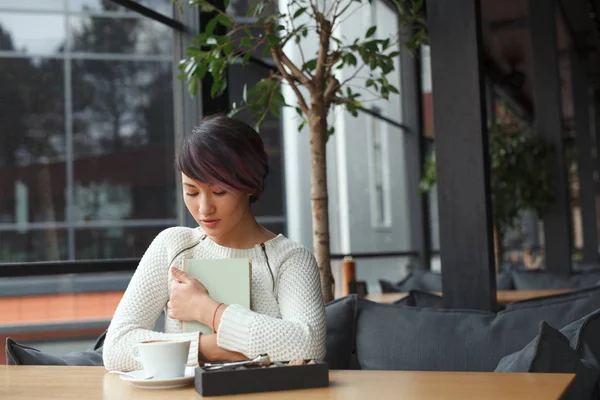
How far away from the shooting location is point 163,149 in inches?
184

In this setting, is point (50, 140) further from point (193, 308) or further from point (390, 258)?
point (390, 258)

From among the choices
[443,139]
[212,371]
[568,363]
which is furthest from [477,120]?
[212,371]

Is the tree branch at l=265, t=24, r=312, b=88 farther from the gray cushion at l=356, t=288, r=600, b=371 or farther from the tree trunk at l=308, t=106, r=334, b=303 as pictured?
the gray cushion at l=356, t=288, r=600, b=371

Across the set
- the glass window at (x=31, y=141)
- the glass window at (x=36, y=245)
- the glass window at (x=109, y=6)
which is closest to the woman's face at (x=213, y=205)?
the glass window at (x=31, y=141)

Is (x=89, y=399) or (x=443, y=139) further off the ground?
A: (x=443, y=139)

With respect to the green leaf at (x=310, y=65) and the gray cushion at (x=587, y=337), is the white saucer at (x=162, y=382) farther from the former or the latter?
the green leaf at (x=310, y=65)

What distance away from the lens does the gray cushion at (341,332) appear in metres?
2.32

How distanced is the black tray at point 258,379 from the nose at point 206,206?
43 cm

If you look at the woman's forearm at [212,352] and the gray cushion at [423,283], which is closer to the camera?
the woman's forearm at [212,352]

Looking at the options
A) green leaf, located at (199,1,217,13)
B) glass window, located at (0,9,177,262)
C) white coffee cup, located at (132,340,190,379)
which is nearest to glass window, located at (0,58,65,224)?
glass window, located at (0,9,177,262)

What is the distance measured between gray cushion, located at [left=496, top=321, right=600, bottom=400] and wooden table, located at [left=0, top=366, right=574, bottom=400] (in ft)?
0.74

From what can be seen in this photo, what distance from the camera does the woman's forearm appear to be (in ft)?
5.15

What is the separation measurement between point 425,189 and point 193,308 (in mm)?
5209

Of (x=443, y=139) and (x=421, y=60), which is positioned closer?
(x=443, y=139)
